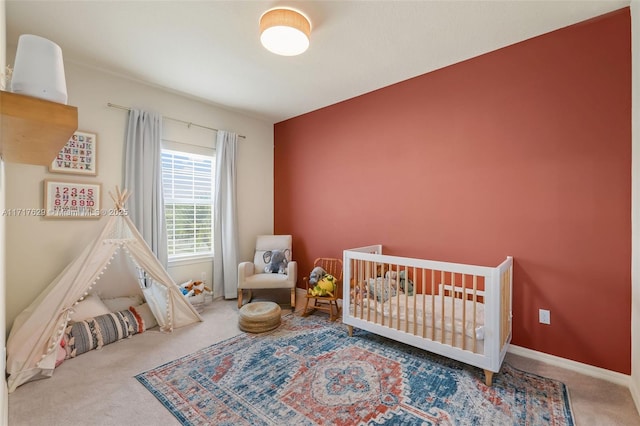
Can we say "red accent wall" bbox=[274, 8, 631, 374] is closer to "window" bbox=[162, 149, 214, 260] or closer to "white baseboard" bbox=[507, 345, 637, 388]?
"white baseboard" bbox=[507, 345, 637, 388]

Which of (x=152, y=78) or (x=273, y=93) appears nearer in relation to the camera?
(x=152, y=78)

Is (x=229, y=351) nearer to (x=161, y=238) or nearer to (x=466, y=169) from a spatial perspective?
(x=161, y=238)

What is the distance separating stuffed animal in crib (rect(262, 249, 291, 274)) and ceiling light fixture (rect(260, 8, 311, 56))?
7.78 ft

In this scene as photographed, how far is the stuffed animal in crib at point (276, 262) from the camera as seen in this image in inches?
144

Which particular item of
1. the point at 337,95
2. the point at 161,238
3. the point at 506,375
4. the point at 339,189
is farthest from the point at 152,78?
the point at 506,375

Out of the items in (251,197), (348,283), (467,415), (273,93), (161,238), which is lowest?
(467,415)

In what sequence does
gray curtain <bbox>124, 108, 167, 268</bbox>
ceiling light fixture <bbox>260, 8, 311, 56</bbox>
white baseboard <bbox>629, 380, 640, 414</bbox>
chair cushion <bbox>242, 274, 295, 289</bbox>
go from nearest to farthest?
white baseboard <bbox>629, 380, 640, 414</bbox>
ceiling light fixture <bbox>260, 8, 311, 56</bbox>
gray curtain <bbox>124, 108, 167, 268</bbox>
chair cushion <bbox>242, 274, 295, 289</bbox>

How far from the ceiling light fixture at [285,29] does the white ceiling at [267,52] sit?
2.6 inches

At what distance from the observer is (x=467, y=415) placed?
5.56 feet

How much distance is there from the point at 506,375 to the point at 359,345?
1105 millimetres

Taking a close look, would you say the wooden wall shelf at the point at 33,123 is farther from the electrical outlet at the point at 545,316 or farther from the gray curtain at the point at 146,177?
the electrical outlet at the point at 545,316

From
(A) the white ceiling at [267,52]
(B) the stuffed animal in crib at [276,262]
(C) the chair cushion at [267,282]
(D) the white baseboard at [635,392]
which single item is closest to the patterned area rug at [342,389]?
(D) the white baseboard at [635,392]

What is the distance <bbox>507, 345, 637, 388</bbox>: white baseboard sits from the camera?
203 centimetres

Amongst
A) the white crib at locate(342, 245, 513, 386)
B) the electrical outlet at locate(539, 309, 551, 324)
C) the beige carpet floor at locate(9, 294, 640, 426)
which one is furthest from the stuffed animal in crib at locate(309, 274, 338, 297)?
the electrical outlet at locate(539, 309, 551, 324)
